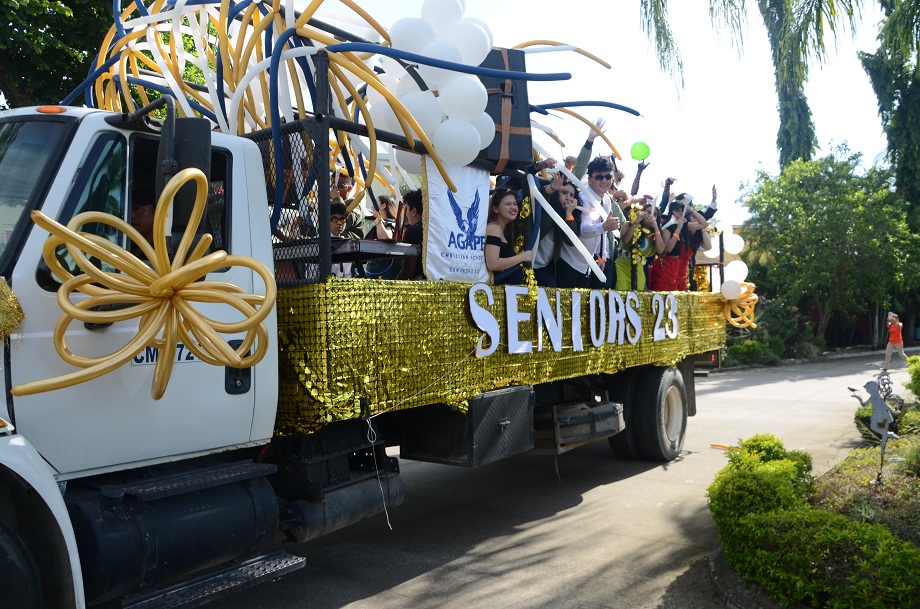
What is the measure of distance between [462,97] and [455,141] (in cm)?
25

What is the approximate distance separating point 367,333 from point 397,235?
191 centimetres

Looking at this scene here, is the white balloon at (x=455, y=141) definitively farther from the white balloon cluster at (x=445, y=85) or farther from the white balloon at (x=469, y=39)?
the white balloon at (x=469, y=39)

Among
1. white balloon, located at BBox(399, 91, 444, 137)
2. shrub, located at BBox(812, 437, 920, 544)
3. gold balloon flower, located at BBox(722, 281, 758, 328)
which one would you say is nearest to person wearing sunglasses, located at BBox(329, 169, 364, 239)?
white balloon, located at BBox(399, 91, 444, 137)

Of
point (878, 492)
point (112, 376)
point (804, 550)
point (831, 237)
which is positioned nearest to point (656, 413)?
point (878, 492)

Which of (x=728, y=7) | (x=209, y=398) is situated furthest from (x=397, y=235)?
(x=728, y=7)

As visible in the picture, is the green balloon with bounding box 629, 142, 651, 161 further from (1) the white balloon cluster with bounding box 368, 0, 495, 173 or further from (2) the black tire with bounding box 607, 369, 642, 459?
(1) the white balloon cluster with bounding box 368, 0, 495, 173

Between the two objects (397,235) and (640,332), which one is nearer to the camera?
(397,235)

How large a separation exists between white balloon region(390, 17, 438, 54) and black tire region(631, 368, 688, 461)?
431 centimetres

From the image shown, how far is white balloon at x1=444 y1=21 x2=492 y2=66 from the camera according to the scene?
4.57 meters

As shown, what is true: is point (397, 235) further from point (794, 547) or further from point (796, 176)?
point (796, 176)

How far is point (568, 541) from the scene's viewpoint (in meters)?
5.34

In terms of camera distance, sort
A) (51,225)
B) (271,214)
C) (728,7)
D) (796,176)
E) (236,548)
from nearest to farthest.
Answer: (51,225) → (236,548) → (271,214) → (728,7) → (796,176)

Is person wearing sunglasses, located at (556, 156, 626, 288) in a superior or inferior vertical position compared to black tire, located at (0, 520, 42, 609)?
superior

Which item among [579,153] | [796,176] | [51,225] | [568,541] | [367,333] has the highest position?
[796,176]
